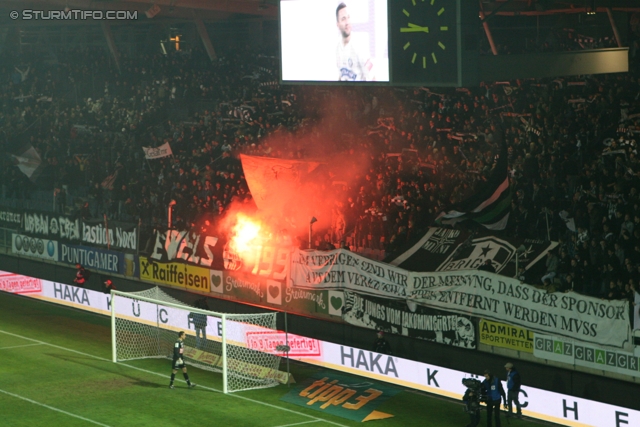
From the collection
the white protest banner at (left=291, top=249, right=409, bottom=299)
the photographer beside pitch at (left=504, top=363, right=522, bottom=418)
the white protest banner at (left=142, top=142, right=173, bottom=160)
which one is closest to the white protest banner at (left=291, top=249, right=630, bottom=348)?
the white protest banner at (left=291, top=249, right=409, bottom=299)

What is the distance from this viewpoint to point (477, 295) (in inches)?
883

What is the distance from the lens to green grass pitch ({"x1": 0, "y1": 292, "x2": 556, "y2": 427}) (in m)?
21.7

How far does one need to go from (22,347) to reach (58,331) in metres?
1.98

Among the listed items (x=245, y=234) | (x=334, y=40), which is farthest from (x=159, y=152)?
(x=334, y=40)

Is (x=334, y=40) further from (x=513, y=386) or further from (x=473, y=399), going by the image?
(x=513, y=386)

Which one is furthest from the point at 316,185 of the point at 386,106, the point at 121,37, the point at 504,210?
the point at 121,37

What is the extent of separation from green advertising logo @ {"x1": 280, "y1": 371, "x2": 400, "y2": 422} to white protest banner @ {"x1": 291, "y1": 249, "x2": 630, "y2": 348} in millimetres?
2178

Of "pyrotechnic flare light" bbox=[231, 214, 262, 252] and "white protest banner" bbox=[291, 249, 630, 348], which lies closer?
"white protest banner" bbox=[291, 249, 630, 348]

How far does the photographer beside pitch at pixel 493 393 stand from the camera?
20.7m

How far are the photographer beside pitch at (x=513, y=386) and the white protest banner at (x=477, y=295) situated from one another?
106 cm

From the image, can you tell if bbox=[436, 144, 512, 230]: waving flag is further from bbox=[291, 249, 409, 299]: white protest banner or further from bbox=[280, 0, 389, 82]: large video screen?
bbox=[280, 0, 389, 82]: large video screen

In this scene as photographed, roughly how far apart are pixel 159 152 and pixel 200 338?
973cm

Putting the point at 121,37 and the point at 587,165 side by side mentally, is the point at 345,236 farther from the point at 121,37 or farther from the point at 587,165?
the point at 121,37

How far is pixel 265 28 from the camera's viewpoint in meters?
40.8
